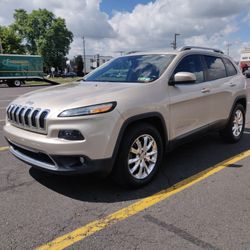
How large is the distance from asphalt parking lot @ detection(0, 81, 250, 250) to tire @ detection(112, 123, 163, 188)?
0.53 feet

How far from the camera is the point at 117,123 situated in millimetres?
3709

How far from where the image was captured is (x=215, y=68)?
5.82 m

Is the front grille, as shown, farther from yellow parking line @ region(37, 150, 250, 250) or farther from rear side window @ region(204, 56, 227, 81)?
rear side window @ region(204, 56, 227, 81)

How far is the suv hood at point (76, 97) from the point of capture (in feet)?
12.1

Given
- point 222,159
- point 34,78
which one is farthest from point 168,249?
point 34,78

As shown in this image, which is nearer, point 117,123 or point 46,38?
point 117,123

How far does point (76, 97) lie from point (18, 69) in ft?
105

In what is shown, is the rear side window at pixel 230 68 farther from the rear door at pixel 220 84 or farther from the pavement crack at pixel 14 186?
the pavement crack at pixel 14 186

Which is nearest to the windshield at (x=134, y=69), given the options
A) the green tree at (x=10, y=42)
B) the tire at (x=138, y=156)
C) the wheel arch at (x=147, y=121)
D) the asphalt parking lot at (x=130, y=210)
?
the wheel arch at (x=147, y=121)

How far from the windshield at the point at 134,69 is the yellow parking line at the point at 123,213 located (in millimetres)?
1461

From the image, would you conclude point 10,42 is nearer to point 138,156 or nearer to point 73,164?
point 138,156

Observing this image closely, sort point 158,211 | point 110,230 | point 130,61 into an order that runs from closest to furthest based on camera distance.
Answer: point 110,230
point 158,211
point 130,61

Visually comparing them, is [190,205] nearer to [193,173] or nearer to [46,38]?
[193,173]

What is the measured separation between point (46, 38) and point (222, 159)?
7723cm
